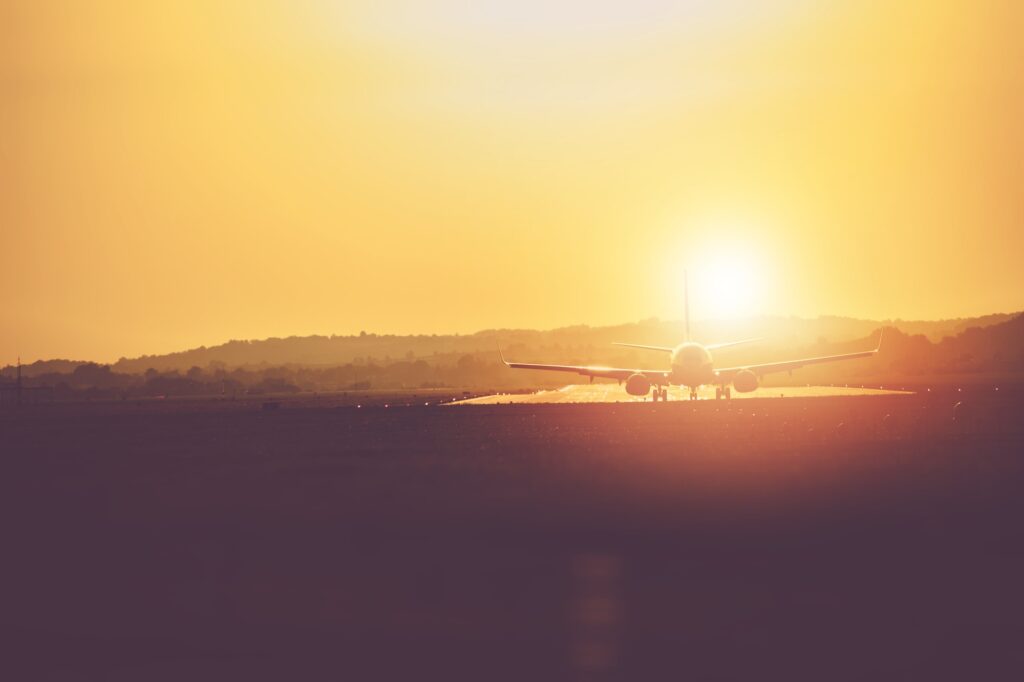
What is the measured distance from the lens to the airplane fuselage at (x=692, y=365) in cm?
8400

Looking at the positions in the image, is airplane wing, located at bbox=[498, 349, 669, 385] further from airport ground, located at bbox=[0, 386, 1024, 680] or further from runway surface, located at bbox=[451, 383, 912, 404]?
airport ground, located at bbox=[0, 386, 1024, 680]

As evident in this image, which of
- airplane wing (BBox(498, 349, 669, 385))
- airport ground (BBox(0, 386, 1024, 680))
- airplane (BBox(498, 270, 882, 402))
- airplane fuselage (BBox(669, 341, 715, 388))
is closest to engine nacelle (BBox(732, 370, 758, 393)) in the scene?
airplane (BBox(498, 270, 882, 402))

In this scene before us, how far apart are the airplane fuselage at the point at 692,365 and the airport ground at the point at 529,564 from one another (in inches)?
1594

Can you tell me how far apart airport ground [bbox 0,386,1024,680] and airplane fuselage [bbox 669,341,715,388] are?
133 feet

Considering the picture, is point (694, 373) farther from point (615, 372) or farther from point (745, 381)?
point (615, 372)

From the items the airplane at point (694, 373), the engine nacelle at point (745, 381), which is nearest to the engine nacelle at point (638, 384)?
the airplane at point (694, 373)

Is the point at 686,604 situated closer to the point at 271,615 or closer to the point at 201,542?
the point at 271,615

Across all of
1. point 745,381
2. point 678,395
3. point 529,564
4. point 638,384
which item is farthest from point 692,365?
point 529,564

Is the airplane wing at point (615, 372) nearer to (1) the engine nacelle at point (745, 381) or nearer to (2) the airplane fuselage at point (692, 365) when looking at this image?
(2) the airplane fuselage at point (692, 365)

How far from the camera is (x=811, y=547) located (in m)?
20.5

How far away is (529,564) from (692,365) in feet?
217

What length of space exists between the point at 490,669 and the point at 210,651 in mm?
3896

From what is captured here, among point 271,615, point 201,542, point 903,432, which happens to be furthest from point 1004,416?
point 271,615

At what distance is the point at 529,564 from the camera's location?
1945 centimetres
